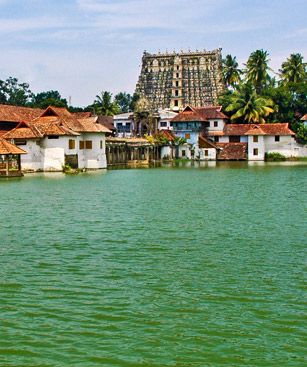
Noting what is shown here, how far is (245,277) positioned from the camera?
13797mm

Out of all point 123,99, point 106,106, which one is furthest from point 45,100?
point 123,99

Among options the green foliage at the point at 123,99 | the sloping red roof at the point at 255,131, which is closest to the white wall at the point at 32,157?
the sloping red roof at the point at 255,131

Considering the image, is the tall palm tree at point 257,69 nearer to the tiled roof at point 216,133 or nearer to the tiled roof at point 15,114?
the tiled roof at point 216,133

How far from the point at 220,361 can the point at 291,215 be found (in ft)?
51.8

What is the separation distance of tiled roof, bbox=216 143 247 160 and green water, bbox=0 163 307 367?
57237 mm

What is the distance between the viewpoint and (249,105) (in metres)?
84.2

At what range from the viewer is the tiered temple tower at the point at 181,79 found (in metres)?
112

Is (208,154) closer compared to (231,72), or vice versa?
(208,154)

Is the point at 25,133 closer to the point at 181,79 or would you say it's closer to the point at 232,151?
the point at 232,151

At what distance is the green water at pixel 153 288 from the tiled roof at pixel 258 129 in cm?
5633

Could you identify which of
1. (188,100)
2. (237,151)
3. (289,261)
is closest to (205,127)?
(237,151)

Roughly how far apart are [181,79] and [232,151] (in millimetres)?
36004

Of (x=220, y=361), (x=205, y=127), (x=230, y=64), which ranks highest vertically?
(x=230, y=64)

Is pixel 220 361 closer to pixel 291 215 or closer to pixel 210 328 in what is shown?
pixel 210 328
